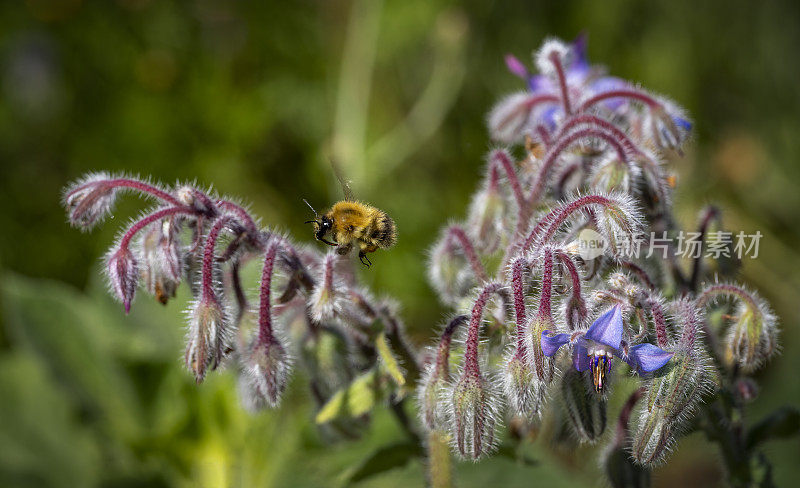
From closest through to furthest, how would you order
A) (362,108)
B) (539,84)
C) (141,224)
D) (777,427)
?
(141,224) < (777,427) < (539,84) < (362,108)

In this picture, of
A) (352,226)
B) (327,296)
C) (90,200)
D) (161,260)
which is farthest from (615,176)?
(90,200)

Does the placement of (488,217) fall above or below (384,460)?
above

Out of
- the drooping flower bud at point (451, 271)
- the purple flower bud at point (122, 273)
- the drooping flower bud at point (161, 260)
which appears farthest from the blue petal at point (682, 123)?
the purple flower bud at point (122, 273)

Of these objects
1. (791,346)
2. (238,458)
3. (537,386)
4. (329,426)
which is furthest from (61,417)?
(791,346)

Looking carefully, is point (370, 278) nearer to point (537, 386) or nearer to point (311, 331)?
point (311, 331)

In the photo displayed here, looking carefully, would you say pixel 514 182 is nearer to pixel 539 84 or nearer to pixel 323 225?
pixel 323 225

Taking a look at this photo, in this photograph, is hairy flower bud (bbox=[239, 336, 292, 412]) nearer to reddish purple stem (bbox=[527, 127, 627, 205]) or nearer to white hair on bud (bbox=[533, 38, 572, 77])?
reddish purple stem (bbox=[527, 127, 627, 205])

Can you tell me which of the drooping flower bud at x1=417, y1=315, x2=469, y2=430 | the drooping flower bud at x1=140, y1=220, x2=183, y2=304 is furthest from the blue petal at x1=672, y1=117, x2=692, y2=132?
the drooping flower bud at x1=140, y1=220, x2=183, y2=304
